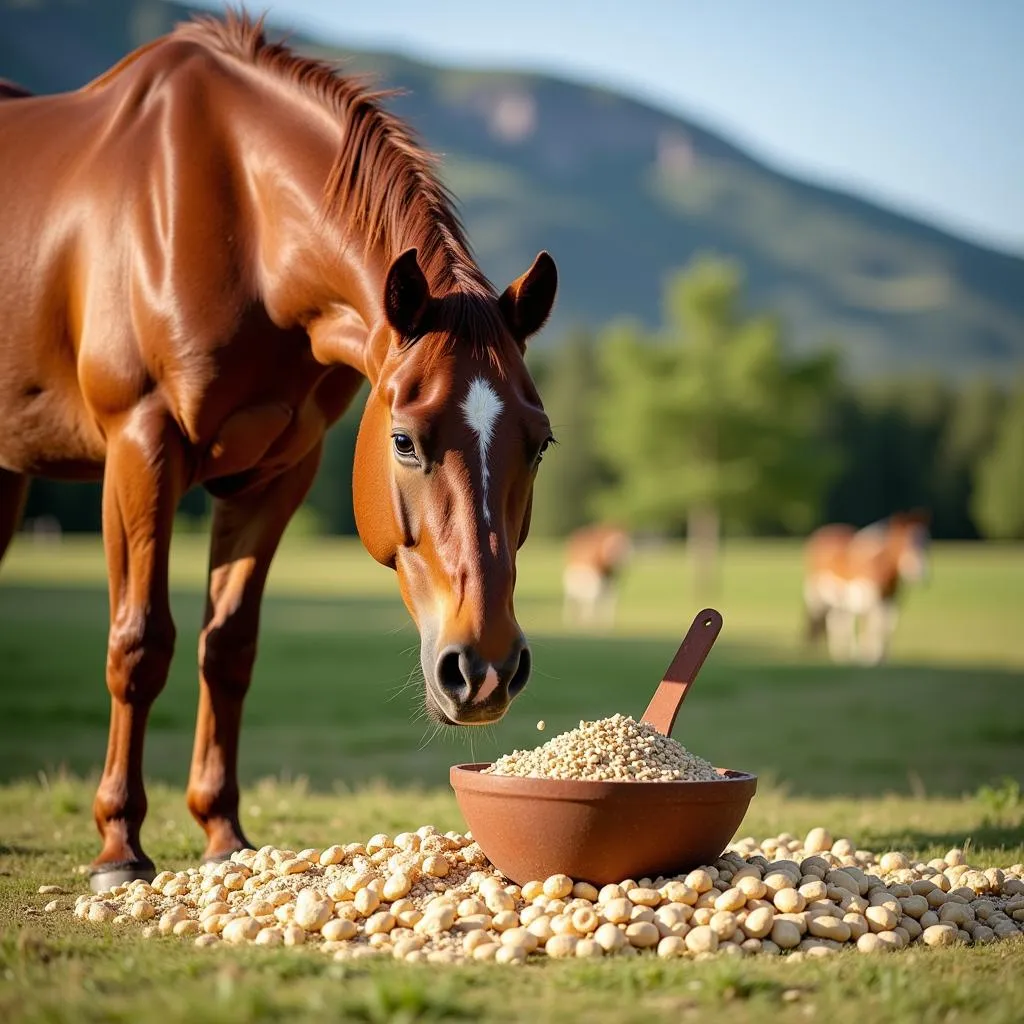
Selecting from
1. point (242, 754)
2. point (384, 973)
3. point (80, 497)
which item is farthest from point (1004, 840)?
point (80, 497)

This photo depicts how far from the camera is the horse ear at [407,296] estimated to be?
157 inches

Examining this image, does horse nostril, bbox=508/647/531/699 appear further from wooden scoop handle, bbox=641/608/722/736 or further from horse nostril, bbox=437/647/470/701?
wooden scoop handle, bbox=641/608/722/736

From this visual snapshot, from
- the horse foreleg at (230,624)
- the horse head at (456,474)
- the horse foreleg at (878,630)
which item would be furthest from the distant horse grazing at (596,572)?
the horse head at (456,474)

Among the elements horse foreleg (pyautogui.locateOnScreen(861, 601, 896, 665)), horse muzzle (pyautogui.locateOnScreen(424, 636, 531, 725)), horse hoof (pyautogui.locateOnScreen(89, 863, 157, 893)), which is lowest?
horse foreleg (pyautogui.locateOnScreen(861, 601, 896, 665))

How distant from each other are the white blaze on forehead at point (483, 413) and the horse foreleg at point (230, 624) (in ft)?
6.03

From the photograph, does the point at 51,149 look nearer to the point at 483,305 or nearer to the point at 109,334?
the point at 109,334

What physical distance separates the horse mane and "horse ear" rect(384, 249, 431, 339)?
0.17 meters

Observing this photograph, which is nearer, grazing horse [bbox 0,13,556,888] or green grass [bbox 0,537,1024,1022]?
green grass [bbox 0,537,1024,1022]

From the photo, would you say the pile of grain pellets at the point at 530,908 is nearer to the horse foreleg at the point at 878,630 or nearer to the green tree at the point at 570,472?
the horse foreleg at the point at 878,630

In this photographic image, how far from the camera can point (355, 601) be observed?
31234 millimetres

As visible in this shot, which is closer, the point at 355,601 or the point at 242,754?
the point at 242,754

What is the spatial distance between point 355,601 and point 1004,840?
26038 mm

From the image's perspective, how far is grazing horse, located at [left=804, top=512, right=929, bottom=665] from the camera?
2138 centimetres

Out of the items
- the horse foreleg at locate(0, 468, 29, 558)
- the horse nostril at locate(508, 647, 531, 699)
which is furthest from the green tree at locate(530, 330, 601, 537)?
the horse nostril at locate(508, 647, 531, 699)
